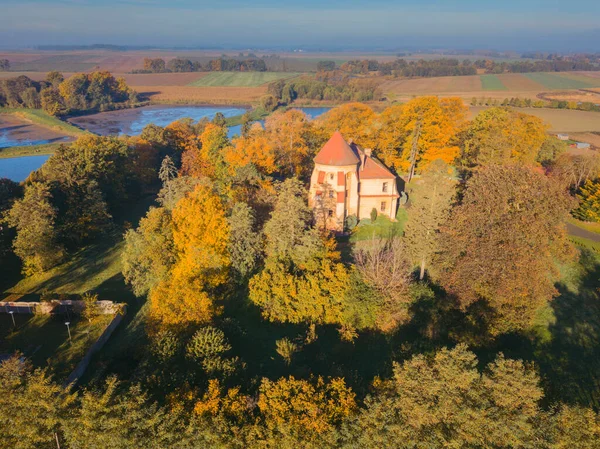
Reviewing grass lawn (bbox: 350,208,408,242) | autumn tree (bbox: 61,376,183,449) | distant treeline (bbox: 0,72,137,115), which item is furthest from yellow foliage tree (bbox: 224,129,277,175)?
distant treeline (bbox: 0,72,137,115)

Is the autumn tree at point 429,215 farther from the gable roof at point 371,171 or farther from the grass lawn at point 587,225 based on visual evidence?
the grass lawn at point 587,225

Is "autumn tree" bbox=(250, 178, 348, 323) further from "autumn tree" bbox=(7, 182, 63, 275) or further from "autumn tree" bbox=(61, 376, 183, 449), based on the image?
"autumn tree" bbox=(7, 182, 63, 275)

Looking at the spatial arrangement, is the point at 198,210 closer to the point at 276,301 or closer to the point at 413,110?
the point at 276,301

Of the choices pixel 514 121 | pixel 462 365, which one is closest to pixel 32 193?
pixel 462 365

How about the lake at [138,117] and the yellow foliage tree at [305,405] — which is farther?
the lake at [138,117]

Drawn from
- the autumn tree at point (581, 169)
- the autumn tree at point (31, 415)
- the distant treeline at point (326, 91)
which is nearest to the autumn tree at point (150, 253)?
the autumn tree at point (31, 415)
